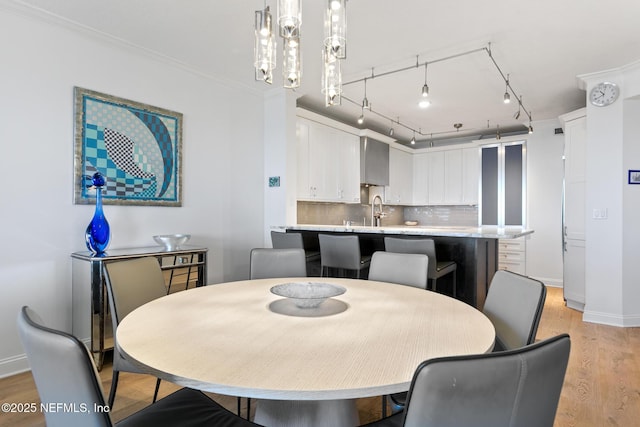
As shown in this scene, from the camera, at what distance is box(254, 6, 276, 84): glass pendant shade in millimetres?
1627

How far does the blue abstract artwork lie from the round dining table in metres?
1.79

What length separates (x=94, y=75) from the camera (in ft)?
9.38

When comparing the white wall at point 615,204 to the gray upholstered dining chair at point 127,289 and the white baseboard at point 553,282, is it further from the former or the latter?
the gray upholstered dining chair at point 127,289

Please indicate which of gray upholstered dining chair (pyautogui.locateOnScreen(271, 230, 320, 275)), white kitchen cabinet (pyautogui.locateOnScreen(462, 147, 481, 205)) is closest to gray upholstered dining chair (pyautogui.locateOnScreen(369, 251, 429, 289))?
gray upholstered dining chair (pyautogui.locateOnScreen(271, 230, 320, 275))

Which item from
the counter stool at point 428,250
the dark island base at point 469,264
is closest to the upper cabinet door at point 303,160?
the dark island base at point 469,264

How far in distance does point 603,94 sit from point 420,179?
137 inches

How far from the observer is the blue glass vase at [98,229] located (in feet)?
8.51

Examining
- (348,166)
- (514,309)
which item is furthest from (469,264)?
(348,166)

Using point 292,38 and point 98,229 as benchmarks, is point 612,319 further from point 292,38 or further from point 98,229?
point 98,229

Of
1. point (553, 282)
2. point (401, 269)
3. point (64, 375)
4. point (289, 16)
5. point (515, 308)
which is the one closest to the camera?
point (64, 375)

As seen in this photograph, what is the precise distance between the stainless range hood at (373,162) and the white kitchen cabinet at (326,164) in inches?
4.2

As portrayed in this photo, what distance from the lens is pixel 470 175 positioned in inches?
246

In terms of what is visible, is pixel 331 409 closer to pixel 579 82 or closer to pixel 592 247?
pixel 592 247

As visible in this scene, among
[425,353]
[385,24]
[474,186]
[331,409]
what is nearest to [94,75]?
[385,24]
